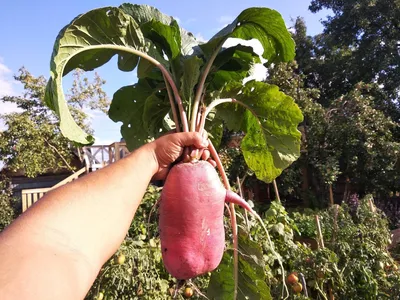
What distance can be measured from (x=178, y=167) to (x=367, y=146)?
28.7ft

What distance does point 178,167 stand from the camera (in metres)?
1.54

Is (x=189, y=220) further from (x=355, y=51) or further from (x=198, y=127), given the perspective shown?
(x=355, y=51)

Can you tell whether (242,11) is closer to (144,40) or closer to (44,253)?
(144,40)

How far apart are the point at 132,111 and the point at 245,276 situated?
40.3 inches

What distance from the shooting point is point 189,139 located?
1.50 meters

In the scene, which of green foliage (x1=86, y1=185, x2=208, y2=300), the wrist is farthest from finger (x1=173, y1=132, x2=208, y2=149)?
green foliage (x1=86, y1=185, x2=208, y2=300)

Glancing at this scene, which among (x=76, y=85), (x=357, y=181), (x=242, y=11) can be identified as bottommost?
(x=357, y=181)

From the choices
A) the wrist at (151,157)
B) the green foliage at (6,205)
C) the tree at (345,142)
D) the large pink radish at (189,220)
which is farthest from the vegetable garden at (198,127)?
the green foliage at (6,205)

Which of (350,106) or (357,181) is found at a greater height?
(350,106)

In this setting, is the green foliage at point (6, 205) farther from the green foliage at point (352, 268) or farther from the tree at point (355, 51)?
the tree at point (355, 51)

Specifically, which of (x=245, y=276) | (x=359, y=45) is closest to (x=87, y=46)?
(x=245, y=276)

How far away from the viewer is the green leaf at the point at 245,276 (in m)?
1.80

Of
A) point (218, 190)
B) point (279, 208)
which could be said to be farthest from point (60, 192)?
point (279, 208)

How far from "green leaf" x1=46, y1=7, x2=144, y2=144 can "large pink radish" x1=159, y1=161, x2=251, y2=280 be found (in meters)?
0.42
